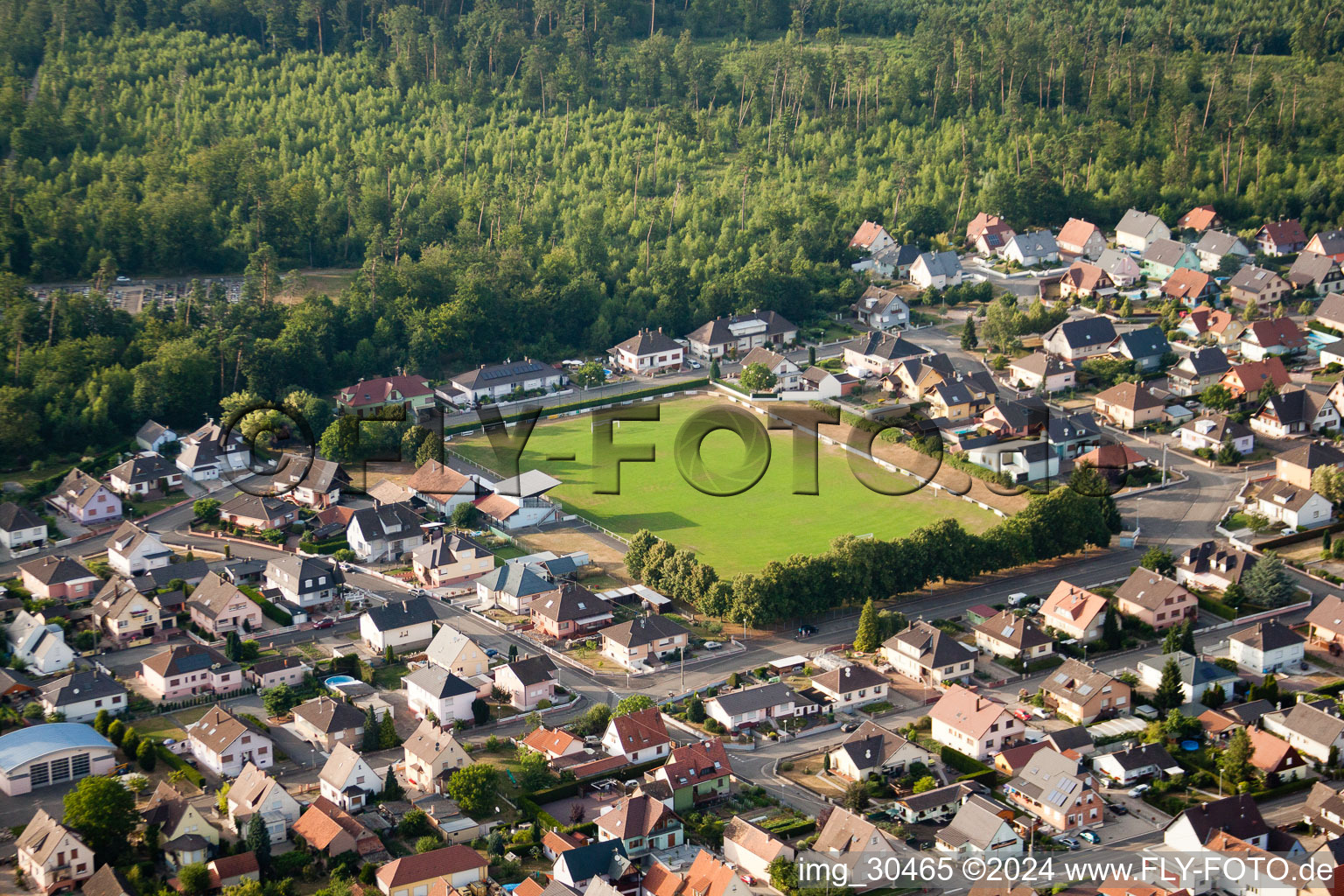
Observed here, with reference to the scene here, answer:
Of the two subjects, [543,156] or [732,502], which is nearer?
[732,502]

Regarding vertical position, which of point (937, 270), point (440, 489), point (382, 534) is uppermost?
point (937, 270)

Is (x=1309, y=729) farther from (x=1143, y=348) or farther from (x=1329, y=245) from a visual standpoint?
(x=1329, y=245)

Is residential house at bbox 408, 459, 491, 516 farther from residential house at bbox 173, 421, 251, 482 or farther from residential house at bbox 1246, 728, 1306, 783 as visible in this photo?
residential house at bbox 1246, 728, 1306, 783

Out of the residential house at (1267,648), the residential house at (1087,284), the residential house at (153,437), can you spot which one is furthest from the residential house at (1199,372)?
the residential house at (153,437)

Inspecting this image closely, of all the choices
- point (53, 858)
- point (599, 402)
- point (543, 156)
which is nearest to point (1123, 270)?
point (599, 402)

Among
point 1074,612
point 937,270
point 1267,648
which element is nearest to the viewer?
point 1267,648

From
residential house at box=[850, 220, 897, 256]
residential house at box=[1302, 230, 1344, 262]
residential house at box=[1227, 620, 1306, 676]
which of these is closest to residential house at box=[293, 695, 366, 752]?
residential house at box=[1227, 620, 1306, 676]

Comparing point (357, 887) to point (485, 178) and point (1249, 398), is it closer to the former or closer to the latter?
point (1249, 398)
